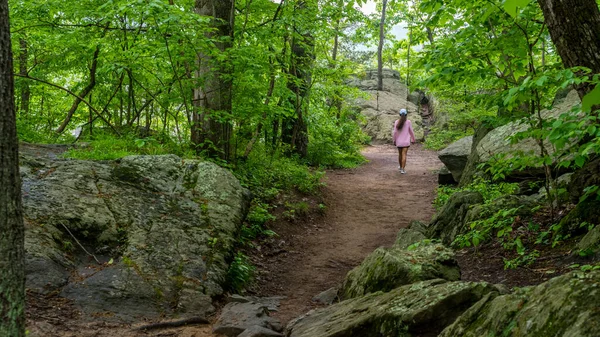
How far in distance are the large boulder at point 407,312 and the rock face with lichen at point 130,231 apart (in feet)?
5.66

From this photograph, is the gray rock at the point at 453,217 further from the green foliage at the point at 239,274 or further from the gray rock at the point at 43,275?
the gray rock at the point at 43,275

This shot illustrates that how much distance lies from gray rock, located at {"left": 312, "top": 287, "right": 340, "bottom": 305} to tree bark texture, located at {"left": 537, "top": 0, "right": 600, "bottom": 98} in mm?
3869

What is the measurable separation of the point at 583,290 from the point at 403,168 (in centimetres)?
1347

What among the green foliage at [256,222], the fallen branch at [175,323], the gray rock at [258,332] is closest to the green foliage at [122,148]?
the green foliage at [256,222]

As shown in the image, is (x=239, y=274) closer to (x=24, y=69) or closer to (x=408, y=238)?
(x=408, y=238)

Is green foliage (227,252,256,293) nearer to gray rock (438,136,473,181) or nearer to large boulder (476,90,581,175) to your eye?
large boulder (476,90,581,175)

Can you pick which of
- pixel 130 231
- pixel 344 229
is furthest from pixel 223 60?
pixel 344 229

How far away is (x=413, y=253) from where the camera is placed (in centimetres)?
540

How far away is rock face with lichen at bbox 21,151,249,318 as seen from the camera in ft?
15.4

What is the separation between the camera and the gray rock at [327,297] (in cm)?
584

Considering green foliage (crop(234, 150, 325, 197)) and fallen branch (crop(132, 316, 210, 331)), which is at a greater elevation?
green foliage (crop(234, 150, 325, 197))

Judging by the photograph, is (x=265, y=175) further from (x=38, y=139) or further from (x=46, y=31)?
(x=46, y=31)

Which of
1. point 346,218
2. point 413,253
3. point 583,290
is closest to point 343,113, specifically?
point 346,218

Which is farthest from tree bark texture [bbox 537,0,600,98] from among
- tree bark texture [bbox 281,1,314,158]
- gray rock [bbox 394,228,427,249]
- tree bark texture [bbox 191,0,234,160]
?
tree bark texture [bbox 281,1,314,158]
